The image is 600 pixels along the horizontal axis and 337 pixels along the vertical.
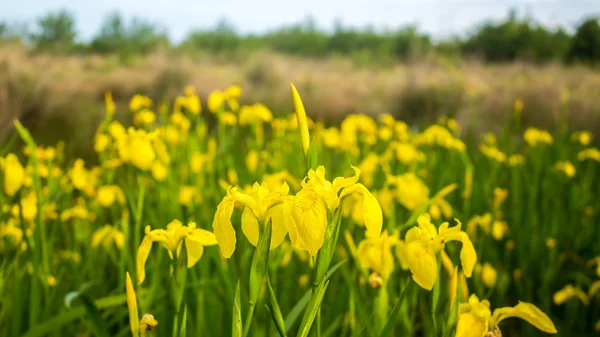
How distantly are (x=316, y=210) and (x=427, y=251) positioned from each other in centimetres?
23

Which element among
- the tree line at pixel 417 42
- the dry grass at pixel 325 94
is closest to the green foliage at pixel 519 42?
the tree line at pixel 417 42

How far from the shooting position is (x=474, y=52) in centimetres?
1953

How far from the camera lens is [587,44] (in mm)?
12148

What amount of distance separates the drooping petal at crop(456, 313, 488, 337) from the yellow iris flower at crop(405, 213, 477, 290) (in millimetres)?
67

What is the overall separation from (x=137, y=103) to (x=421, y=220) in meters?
1.62

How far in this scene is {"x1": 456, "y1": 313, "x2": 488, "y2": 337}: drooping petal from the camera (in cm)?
71

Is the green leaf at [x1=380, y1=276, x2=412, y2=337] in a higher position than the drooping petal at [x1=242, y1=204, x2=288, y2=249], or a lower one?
lower

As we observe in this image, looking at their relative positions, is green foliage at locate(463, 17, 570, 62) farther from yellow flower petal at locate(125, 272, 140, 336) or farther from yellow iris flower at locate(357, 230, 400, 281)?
yellow flower petal at locate(125, 272, 140, 336)

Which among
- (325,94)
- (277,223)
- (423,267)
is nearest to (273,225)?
(277,223)

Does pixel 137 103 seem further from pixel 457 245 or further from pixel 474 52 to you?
pixel 474 52

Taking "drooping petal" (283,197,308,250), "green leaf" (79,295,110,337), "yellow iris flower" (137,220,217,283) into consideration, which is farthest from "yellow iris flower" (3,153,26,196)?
"drooping petal" (283,197,308,250)

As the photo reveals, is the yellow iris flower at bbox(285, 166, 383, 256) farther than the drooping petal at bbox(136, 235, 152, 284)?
No

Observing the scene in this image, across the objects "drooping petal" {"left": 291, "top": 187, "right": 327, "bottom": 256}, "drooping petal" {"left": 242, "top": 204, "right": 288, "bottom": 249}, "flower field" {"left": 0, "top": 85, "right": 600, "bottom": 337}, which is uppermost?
"drooping petal" {"left": 291, "top": 187, "right": 327, "bottom": 256}

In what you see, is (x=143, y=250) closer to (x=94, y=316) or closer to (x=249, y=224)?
(x=249, y=224)
